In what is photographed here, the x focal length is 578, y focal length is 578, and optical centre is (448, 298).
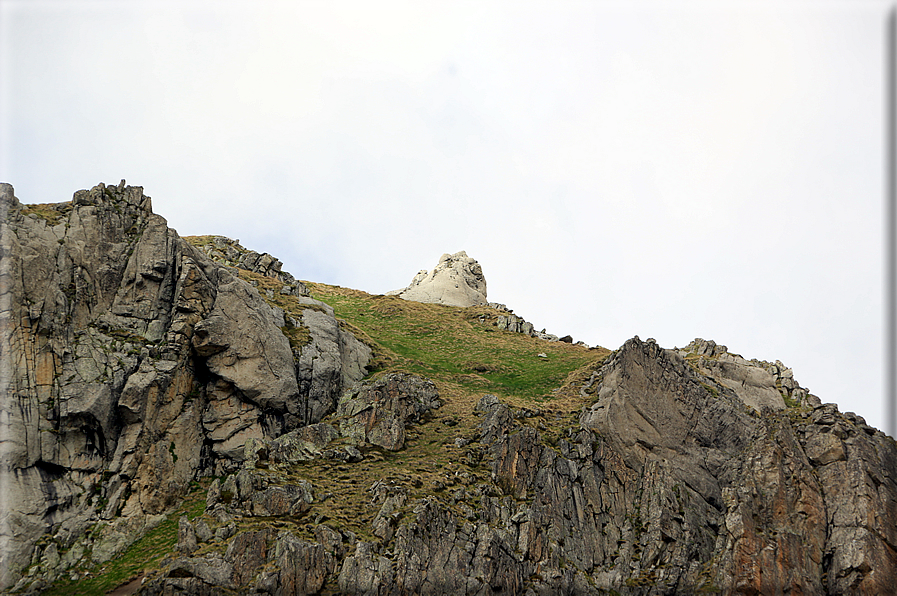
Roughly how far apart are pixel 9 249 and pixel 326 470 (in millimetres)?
19046

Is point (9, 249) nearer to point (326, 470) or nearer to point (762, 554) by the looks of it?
point (326, 470)

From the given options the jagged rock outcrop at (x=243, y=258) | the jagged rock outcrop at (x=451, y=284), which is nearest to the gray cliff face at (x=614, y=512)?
the jagged rock outcrop at (x=243, y=258)

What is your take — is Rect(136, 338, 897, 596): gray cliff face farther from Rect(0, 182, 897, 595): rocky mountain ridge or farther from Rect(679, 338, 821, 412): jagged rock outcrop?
Rect(679, 338, 821, 412): jagged rock outcrop

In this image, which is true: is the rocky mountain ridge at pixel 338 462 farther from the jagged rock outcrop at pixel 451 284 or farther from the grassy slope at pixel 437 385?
the jagged rock outcrop at pixel 451 284

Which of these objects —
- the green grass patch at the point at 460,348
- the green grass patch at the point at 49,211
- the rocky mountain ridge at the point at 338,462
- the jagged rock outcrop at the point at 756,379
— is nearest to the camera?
the rocky mountain ridge at the point at 338,462

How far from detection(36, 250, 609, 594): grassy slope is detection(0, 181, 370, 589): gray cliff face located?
203 cm

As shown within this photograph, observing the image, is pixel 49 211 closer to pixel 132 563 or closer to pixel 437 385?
pixel 132 563

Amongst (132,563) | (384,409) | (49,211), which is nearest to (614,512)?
(384,409)

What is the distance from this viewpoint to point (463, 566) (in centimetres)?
2508

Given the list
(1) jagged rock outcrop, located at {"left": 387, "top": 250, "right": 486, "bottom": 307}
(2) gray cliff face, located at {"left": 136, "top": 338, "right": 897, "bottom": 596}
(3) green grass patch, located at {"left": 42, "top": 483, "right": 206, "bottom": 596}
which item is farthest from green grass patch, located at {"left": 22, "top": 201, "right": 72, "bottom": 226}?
(1) jagged rock outcrop, located at {"left": 387, "top": 250, "right": 486, "bottom": 307}

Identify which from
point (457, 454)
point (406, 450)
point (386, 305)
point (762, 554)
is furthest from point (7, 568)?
point (386, 305)

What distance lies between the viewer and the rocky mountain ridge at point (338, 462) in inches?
969

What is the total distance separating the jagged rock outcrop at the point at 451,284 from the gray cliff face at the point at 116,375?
44.8 m

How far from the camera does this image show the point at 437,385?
40.1 m
